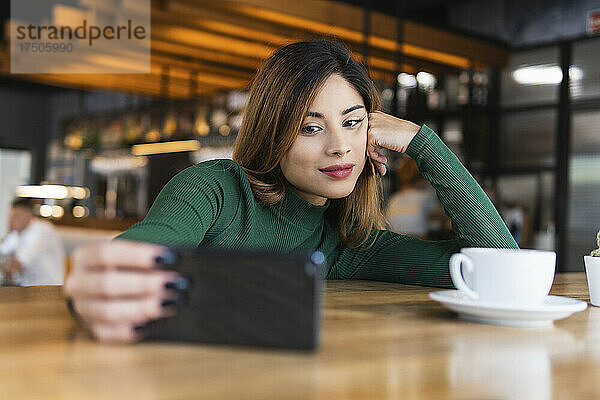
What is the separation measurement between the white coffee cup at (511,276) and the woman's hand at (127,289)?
375 millimetres

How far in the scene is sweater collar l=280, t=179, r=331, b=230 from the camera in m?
1.33

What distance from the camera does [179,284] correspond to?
551 mm

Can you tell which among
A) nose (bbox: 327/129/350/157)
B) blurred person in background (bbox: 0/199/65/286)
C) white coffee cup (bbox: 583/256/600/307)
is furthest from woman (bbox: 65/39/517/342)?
blurred person in background (bbox: 0/199/65/286)

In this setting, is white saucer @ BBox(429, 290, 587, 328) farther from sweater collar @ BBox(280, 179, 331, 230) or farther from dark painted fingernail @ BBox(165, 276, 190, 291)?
→ sweater collar @ BBox(280, 179, 331, 230)

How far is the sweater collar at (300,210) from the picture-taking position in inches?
52.6

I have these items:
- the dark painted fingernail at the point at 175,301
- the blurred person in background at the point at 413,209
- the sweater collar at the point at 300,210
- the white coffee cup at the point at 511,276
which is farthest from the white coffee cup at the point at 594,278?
the blurred person in background at the point at 413,209

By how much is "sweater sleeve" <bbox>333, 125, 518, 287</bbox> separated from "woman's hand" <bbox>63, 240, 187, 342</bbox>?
0.81 m

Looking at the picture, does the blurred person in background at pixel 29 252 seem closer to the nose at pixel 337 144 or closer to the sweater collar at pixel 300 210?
the sweater collar at pixel 300 210

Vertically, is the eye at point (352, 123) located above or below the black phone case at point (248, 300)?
above

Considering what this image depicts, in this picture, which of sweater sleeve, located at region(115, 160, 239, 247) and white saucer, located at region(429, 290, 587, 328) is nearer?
white saucer, located at region(429, 290, 587, 328)

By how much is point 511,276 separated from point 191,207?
1.65ft

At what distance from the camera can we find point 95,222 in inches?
211

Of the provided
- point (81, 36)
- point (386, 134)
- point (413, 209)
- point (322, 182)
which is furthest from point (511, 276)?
point (81, 36)

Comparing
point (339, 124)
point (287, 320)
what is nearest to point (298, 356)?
point (287, 320)
